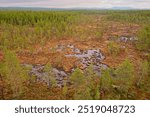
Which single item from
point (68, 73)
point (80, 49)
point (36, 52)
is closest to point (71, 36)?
point (80, 49)

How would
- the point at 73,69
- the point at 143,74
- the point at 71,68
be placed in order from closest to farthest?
the point at 143,74, the point at 73,69, the point at 71,68

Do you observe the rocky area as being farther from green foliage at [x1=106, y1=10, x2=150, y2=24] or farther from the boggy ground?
green foliage at [x1=106, y1=10, x2=150, y2=24]

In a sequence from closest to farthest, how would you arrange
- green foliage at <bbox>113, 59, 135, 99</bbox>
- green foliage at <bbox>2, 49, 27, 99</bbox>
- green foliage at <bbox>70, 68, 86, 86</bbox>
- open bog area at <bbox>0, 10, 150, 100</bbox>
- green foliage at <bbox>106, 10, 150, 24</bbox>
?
green foliage at <bbox>70, 68, 86, 86</bbox> → green foliage at <bbox>2, 49, 27, 99</bbox> → green foliage at <bbox>113, 59, 135, 99</bbox> → open bog area at <bbox>0, 10, 150, 100</bbox> → green foliage at <bbox>106, 10, 150, 24</bbox>

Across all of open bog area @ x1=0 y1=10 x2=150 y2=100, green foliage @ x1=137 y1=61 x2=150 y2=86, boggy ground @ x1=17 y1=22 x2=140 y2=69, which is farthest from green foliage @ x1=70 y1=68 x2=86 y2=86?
boggy ground @ x1=17 y1=22 x2=140 y2=69

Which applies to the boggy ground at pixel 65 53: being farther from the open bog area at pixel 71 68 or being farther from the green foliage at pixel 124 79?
the green foliage at pixel 124 79

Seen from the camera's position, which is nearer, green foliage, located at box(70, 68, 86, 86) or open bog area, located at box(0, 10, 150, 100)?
green foliage, located at box(70, 68, 86, 86)

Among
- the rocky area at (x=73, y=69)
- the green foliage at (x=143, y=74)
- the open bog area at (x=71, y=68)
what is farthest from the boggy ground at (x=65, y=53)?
the green foliage at (x=143, y=74)

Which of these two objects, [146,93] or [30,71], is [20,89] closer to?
[30,71]

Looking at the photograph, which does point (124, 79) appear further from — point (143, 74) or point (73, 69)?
point (73, 69)

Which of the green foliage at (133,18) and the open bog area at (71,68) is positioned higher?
the green foliage at (133,18)

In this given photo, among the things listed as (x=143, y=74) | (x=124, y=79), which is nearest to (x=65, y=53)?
(x=143, y=74)

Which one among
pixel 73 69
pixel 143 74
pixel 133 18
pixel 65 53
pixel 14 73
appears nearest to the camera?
pixel 14 73
